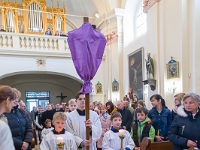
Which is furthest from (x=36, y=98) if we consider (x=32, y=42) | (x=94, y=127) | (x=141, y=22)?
(x=94, y=127)

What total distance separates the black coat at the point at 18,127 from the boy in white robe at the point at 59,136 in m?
0.43

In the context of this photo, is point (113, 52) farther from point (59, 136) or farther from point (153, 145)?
point (59, 136)

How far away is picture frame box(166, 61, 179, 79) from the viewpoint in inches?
299

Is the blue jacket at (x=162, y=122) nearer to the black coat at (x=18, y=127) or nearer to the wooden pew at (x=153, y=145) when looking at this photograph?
the wooden pew at (x=153, y=145)

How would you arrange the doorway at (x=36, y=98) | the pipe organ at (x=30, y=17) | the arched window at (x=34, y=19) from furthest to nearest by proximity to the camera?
the doorway at (x=36, y=98), the arched window at (x=34, y=19), the pipe organ at (x=30, y=17)

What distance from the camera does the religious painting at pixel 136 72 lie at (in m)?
10.3

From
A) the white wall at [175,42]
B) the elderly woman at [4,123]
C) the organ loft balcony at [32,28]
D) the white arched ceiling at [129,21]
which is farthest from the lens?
the white arched ceiling at [129,21]

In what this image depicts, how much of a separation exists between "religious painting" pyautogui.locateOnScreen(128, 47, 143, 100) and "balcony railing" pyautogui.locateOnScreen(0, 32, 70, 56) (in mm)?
3578

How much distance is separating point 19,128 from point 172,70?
18.2 ft

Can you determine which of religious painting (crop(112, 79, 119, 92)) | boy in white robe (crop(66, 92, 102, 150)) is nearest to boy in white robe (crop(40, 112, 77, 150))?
boy in white robe (crop(66, 92, 102, 150))

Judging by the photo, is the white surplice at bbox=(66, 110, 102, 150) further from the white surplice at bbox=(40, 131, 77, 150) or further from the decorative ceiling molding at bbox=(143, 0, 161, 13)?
the decorative ceiling molding at bbox=(143, 0, 161, 13)

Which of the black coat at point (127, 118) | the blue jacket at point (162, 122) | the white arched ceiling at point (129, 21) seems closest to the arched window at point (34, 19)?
the white arched ceiling at point (129, 21)

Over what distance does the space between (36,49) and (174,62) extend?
23.2 ft

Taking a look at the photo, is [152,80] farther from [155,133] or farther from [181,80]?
Result: [155,133]
